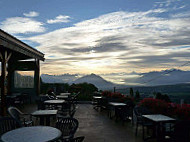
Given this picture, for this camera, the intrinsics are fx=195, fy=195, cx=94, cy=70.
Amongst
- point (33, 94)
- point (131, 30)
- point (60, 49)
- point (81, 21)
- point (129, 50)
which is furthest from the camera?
point (60, 49)

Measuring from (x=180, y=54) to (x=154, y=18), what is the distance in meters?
8.96

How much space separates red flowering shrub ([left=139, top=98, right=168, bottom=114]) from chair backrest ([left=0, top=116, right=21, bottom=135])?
11.7ft

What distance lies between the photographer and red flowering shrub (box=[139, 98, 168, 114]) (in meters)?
5.24

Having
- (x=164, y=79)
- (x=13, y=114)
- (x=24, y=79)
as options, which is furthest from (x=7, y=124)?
(x=164, y=79)

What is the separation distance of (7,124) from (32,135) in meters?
1.13

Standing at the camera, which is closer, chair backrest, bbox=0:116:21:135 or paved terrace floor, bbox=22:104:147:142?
chair backrest, bbox=0:116:21:135

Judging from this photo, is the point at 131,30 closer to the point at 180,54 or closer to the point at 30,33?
the point at 30,33

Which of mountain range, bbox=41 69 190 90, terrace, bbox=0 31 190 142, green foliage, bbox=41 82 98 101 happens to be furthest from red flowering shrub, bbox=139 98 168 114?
green foliage, bbox=41 82 98 101

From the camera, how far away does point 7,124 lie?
3.68 meters

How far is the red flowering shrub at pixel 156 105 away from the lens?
5.24 metres

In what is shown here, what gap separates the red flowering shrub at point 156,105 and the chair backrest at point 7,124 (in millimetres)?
3579

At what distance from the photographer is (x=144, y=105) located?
231 inches

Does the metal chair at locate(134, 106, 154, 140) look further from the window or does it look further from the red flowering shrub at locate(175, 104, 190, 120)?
the window

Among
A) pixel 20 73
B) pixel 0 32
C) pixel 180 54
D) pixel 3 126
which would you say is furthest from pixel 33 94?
pixel 180 54
